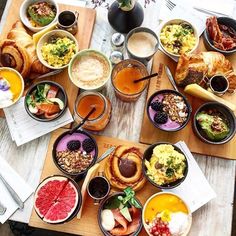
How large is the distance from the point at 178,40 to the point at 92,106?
0.51 meters

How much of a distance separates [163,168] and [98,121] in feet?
1.12

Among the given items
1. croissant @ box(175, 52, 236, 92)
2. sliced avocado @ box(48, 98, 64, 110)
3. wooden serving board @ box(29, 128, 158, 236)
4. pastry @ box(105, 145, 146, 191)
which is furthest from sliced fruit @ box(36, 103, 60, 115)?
croissant @ box(175, 52, 236, 92)

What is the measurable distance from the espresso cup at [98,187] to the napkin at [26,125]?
0.31 metres

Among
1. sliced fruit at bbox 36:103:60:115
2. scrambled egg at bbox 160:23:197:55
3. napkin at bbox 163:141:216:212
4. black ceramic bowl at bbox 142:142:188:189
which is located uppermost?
scrambled egg at bbox 160:23:197:55

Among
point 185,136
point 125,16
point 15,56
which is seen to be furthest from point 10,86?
→ point 185,136

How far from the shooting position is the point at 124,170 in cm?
191

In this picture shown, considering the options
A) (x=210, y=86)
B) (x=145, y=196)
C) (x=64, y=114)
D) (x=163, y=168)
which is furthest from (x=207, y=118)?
(x=64, y=114)

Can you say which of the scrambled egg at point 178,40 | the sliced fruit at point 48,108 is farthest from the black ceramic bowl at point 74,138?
the scrambled egg at point 178,40

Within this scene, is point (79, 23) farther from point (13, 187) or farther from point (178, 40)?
point (13, 187)

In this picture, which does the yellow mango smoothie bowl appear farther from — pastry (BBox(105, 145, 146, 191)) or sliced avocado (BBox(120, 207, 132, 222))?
sliced avocado (BBox(120, 207, 132, 222))

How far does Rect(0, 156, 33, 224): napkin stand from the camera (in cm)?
192

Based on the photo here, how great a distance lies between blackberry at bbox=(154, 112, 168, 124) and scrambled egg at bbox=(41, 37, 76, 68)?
19.1 inches

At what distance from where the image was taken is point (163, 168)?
1.84 metres

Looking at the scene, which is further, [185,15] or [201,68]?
[185,15]
